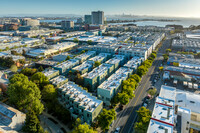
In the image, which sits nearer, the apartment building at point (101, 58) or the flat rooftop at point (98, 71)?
the flat rooftop at point (98, 71)

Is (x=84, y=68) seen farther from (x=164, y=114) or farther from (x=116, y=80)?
(x=164, y=114)

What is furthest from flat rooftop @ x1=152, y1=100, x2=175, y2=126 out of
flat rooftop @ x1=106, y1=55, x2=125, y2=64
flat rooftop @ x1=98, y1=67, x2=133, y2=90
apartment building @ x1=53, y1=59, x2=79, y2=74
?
apartment building @ x1=53, y1=59, x2=79, y2=74

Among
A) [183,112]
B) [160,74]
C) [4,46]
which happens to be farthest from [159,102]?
[4,46]

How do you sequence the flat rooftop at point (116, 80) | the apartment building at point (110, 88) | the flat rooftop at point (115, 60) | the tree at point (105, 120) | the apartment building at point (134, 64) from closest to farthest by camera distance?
the tree at point (105, 120) → the apartment building at point (110, 88) → the flat rooftop at point (116, 80) → the apartment building at point (134, 64) → the flat rooftop at point (115, 60)

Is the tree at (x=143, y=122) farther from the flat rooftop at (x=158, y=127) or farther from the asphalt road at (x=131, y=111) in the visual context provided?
the asphalt road at (x=131, y=111)

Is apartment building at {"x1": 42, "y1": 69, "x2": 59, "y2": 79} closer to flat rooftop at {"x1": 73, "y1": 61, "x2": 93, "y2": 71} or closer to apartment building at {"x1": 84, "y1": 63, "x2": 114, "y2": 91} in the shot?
flat rooftop at {"x1": 73, "y1": 61, "x2": 93, "y2": 71}

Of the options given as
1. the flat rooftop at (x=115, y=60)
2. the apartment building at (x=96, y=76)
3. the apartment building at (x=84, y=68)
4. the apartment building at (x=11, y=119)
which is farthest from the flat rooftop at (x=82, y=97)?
the flat rooftop at (x=115, y=60)

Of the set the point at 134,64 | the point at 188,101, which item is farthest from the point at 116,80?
the point at 188,101
